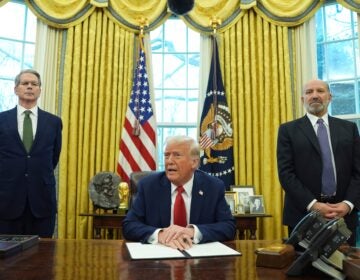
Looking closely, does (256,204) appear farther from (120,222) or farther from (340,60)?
(340,60)

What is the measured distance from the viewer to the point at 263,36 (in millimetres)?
4758

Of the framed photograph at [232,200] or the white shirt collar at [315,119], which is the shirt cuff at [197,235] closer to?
the white shirt collar at [315,119]

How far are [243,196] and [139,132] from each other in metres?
1.38

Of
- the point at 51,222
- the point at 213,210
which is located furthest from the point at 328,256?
the point at 51,222

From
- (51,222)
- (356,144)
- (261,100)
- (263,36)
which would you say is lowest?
(51,222)

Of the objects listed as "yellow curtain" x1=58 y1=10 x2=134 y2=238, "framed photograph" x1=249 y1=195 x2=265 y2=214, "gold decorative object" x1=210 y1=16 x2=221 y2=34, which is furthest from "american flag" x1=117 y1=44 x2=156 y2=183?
"framed photograph" x1=249 y1=195 x2=265 y2=214

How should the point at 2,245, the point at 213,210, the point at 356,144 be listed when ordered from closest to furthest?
the point at 2,245
the point at 213,210
the point at 356,144

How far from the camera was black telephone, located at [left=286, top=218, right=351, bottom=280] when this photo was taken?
1.07 metres

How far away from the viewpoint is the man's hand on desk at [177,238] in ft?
5.17

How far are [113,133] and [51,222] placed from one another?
1892 millimetres

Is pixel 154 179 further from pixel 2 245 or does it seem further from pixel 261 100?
pixel 261 100

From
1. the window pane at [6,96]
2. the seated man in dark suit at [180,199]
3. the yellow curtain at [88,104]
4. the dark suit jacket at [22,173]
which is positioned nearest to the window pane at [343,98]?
the yellow curtain at [88,104]

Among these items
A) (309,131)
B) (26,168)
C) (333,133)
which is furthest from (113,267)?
(333,133)

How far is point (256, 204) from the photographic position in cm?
416
